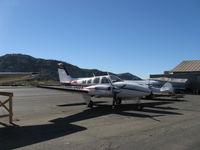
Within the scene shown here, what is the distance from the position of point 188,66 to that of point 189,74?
7.89 m

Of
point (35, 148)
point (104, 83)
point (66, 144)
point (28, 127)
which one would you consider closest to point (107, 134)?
point (66, 144)

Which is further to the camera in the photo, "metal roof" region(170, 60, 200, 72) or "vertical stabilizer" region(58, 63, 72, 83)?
"metal roof" region(170, 60, 200, 72)

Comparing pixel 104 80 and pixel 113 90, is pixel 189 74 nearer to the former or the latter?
pixel 104 80

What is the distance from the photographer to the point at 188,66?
44625 millimetres

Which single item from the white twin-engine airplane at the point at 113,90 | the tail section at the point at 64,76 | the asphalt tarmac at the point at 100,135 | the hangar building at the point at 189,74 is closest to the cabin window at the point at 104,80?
the white twin-engine airplane at the point at 113,90

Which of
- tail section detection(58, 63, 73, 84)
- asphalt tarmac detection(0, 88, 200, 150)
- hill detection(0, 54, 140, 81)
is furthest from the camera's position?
hill detection(0, 54, 140, 81)

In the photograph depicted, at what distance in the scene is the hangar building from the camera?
3644 cm

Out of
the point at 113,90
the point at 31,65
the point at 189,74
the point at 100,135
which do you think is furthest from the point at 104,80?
the point at 31,65

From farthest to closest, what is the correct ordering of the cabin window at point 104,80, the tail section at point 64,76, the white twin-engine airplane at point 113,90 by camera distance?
the tail section at point 64,76, the cabin window at point 104,80, the white twin-engine airplane at point 113,90

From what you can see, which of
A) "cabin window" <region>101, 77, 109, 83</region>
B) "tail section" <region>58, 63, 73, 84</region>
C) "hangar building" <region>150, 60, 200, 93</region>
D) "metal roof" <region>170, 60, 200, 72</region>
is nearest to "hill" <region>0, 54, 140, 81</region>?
"metal roof" <region>170, 60, 200, 72</region>

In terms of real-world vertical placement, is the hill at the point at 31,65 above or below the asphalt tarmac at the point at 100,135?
above

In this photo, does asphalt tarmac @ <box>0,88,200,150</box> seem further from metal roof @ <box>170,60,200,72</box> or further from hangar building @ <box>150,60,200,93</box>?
metal roof @ <box>170,60,200,72</box>

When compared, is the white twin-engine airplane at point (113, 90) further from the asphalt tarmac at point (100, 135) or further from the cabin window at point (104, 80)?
the asphalt tarmac at point (100, 135)

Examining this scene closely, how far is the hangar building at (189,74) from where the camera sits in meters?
36.4
